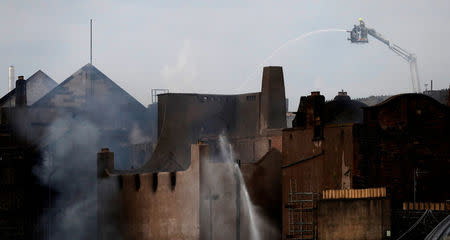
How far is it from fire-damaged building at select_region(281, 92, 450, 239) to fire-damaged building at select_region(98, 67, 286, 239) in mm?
2354

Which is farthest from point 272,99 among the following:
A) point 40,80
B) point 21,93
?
point 40,80

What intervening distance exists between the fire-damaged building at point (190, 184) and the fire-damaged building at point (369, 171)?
2354mm

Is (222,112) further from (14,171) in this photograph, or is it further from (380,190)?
(380,190)

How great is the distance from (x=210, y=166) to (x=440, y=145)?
39.4 feet

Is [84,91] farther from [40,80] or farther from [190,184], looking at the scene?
[190,184]

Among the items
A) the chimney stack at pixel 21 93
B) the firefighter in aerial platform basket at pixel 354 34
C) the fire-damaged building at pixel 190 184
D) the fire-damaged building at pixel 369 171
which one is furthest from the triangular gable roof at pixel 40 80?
the fire-damaged building at pixel 369 171

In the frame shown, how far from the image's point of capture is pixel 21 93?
74.8 metres

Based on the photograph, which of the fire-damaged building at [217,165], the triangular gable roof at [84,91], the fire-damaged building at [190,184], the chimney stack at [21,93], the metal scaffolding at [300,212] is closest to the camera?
the fire-damaged building at [217,165]

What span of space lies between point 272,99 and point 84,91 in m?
14.0

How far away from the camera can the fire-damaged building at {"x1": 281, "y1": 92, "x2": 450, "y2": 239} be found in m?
45.8

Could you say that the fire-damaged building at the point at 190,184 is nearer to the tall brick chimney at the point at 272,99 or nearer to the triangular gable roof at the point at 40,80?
the tall brick chimney at the point at 272,99

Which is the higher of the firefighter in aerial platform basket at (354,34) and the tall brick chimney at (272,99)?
the firefighter in aerial platform basket at (354,34)

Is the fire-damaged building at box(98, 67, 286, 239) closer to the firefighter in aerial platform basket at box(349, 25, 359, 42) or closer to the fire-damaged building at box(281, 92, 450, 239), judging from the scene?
the fire-damaged building at box(281, 92, 450, 239)

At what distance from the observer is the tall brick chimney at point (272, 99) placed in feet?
224
